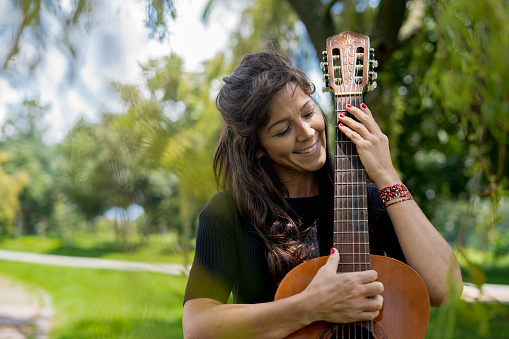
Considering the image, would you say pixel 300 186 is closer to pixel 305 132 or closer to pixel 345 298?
pixel 305 132

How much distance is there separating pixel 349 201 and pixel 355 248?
14 centimetres

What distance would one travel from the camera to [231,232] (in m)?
1.53

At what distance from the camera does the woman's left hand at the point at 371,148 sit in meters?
1.32

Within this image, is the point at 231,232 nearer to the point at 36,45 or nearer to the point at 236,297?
the point at 236,297

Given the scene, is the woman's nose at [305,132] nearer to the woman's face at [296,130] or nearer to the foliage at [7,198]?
the woman's face at [296,130]

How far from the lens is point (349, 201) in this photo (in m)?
1.37

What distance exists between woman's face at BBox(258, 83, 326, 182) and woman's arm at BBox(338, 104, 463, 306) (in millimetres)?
138

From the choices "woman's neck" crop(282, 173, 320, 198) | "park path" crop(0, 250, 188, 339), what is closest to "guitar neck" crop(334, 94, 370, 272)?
"woman's neck" crop(282, 173, 320, 198)

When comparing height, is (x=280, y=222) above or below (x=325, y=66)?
below

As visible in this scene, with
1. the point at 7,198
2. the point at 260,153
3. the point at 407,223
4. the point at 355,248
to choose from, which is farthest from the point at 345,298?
the point at 7,198

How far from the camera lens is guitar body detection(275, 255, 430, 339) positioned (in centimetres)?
123

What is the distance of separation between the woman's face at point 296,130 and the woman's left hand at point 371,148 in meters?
0.14

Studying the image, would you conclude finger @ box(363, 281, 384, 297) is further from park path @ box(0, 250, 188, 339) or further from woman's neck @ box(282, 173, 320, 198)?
park path @ box(0, 250, 188, 339)

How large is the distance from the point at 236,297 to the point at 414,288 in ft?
1.89
